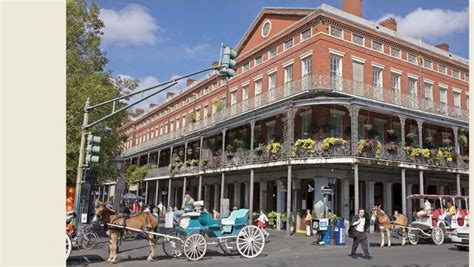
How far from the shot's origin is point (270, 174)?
25.6m

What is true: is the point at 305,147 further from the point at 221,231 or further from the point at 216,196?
the point at 216,196

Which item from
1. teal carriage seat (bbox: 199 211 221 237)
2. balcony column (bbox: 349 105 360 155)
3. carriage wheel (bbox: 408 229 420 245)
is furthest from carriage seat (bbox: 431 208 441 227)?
teal carriage seat (bbox: 199 211 221 237)

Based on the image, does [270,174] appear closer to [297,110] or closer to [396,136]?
[297,110]

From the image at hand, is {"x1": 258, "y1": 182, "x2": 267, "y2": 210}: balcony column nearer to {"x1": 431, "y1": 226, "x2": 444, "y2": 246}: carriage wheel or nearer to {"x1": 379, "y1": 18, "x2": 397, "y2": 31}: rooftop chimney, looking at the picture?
{"x1": 431, "y1": 226, "x2": 444, "y2": 246}: carriage wheel

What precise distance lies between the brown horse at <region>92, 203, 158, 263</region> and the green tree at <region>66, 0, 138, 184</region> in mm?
7035

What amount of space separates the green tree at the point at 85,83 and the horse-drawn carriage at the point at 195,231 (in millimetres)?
7325

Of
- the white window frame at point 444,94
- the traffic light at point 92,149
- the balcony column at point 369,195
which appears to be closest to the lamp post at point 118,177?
the traffic light at point 92,149

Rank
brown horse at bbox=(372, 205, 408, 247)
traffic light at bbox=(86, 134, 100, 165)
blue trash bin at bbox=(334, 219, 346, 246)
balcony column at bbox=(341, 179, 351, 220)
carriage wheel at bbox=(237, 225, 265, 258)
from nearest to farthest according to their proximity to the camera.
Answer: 1. carriage wheel at bbox=(237, 225, 265, 258)
2. traffic light at bbox=(86, 134, 100, 165)
3. brown horse at bbox=(372, 205, 408, 247)
4. blue trash bin at bbox=(334, 219, 346, 246)
5. balcony column at bbox=(341, 179, 351, 220)

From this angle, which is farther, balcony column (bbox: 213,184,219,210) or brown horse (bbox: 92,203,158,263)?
balcony column (bbox: 213,184,219,210)

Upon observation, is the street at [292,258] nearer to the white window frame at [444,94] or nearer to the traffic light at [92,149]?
the traffic light at [92,149]

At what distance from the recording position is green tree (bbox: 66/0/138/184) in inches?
705

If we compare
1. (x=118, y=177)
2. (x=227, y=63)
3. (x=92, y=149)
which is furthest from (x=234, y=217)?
(x=118, y=177)

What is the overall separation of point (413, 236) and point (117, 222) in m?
12.1

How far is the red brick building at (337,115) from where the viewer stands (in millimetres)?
21734
